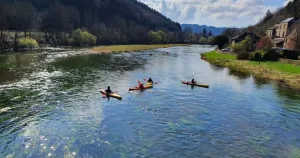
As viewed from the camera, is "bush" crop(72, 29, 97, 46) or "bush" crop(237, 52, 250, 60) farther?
"bush" crop(72, 29, 97, 46)

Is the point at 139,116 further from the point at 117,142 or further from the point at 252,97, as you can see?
the point at 252,97

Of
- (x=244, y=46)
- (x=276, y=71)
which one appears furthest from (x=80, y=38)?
A: (x=276, y=71)

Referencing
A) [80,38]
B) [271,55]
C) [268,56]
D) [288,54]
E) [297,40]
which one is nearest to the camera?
[288,54]

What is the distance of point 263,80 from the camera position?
5150 centimetres

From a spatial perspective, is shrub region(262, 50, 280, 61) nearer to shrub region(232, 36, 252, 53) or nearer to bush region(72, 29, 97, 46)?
shrub region(232, 36, 252, 53)

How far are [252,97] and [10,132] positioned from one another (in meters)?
31.8

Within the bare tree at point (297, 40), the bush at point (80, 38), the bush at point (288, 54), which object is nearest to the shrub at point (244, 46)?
the bare tree at point (297, 40)

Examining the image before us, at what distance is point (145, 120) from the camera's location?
26797 millimetres

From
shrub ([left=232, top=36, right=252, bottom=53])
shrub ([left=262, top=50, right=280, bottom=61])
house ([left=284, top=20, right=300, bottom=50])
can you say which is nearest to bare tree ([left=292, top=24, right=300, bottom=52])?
house ([left=284, top=20, right=300, bottom=50])

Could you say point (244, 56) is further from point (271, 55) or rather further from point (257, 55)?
point (271, 55)

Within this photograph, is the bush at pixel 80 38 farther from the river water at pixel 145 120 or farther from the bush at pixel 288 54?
the bush at pixel 288 54

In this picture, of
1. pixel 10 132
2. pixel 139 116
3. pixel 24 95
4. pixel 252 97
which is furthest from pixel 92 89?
pixel 252 97

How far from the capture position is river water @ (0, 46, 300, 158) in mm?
20500

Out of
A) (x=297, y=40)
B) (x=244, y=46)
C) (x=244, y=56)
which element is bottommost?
(x=244, y=56)
